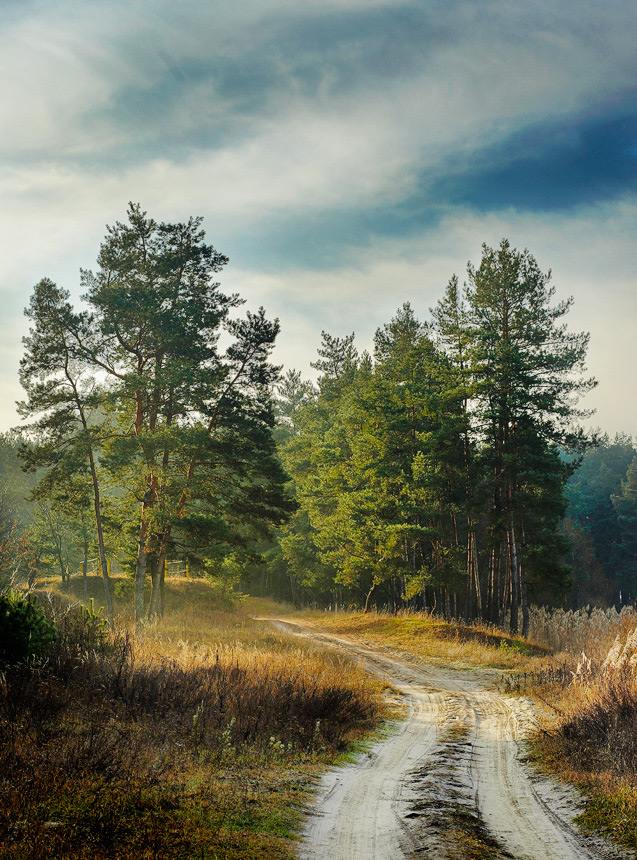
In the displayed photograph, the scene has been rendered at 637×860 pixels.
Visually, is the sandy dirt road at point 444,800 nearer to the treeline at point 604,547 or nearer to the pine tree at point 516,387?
the pine tree at point 516,387

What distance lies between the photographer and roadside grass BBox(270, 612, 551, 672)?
58.4 feet

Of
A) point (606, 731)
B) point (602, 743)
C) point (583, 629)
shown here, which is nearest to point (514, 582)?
point (583, 629)

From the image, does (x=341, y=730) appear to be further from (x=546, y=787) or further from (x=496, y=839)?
(x=496, y=839)

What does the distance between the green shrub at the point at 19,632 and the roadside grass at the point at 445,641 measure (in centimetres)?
1330

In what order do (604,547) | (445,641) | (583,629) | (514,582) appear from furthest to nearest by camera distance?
(604,547), (514,582), (445,641), (583,629)

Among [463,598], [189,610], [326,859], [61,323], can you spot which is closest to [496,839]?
[326,859]

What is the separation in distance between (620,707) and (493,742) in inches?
84.1

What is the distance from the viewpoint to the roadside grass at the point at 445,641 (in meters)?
17.8

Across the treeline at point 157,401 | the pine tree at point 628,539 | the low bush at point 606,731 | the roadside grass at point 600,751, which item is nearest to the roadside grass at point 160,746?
the roadside grass at point 600,751

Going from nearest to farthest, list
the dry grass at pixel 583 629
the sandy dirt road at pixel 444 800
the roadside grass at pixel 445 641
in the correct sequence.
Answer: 1. the sandy dirt road at pixel 444 800
2. the dry grass at pixel 583 629
3. the roadside grass at pixel 445 641

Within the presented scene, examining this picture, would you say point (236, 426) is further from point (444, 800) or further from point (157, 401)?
point (444, 800)

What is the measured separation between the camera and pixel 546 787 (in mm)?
6598

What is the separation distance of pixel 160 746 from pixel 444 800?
123 inches

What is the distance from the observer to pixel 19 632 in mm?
7387
